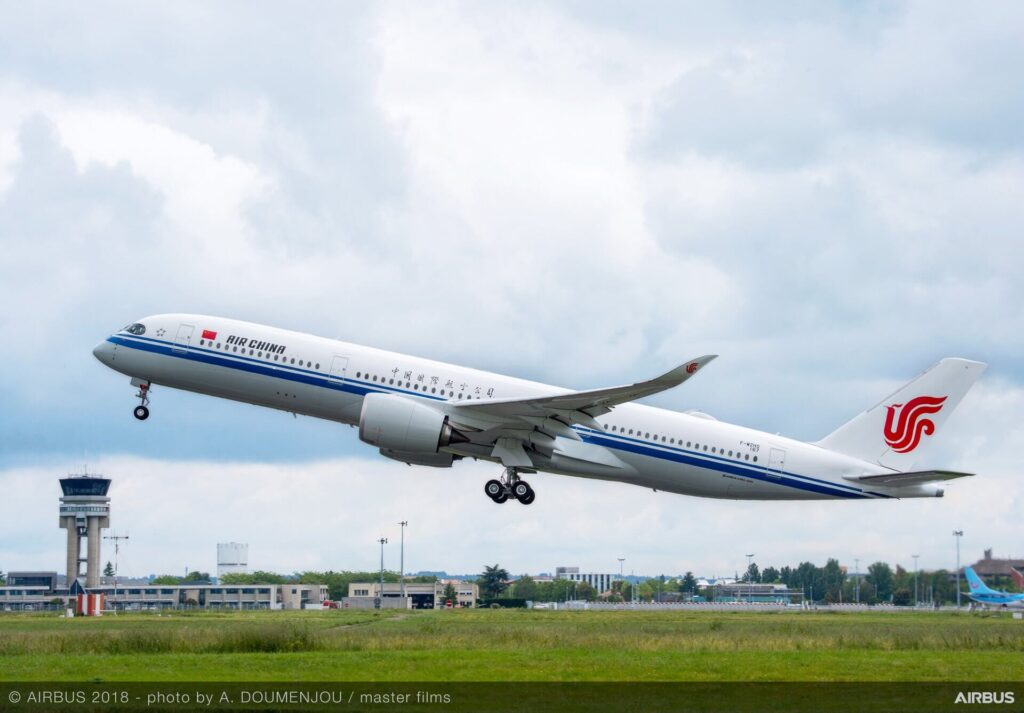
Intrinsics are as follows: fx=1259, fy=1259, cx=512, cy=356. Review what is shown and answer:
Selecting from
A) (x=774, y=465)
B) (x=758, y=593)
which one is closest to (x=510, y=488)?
(x=774, y=465)

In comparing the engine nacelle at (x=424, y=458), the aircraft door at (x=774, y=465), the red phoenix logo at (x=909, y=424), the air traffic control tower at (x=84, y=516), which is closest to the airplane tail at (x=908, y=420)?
the red phoenix logo at (x=909, y=424)

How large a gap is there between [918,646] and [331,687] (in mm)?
18597

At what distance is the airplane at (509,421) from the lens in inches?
1603

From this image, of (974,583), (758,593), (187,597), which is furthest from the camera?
(758,593)

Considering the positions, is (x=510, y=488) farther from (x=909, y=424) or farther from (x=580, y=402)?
(x=909, y=424)

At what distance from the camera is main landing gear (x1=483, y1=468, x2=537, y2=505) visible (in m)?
42.2

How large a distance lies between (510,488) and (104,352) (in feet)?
49.5

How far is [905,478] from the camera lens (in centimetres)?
4231

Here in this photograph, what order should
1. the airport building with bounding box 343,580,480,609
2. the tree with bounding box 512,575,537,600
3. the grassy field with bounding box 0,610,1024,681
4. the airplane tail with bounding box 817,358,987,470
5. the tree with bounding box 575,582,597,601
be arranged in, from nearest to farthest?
the grassy field with bounding box 0,610,1024,681
the airplane tail with bounding box 817,358,987,470
the airport building with bounding box 343,580,480,609
the tree with bounding box 512,575,537,600
the tree with bounding box 575,582,597,601

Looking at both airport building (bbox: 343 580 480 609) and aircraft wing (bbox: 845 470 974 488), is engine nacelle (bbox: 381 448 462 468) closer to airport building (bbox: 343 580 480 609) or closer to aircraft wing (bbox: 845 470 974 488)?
aircraft wing (bbox: 845 470 974 488)

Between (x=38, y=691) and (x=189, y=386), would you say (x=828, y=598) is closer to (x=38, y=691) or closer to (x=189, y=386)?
(x=189, y=386)

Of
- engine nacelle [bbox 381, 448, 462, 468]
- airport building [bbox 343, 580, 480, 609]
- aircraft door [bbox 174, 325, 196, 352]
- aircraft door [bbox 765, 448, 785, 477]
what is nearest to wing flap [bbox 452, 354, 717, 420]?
engine nacelle [bbox 381, 448, 462, 468]

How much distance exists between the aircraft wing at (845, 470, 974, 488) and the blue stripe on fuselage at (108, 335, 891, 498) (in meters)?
0.51

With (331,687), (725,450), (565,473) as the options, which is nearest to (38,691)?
(331,687)
